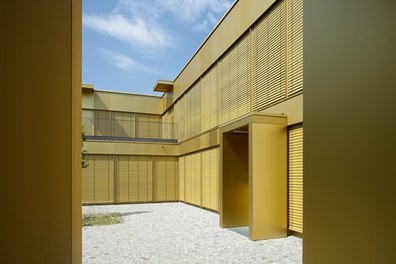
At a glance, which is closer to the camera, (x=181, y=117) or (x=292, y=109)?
(x=292, y=109)

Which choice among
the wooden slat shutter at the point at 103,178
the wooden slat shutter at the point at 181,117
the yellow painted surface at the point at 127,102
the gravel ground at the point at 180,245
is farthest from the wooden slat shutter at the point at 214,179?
the yellow painted surface at the point at 127,102

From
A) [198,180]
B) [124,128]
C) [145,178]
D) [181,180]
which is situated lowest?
[181,180]

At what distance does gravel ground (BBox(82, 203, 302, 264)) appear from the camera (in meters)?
6.50

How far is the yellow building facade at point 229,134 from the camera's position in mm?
8250

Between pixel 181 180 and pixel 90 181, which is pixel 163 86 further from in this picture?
pixel 90 181

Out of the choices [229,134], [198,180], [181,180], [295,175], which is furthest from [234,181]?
[181,180]

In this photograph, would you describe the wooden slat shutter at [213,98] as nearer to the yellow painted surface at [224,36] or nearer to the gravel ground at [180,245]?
the yellow painted surface at [224,36]

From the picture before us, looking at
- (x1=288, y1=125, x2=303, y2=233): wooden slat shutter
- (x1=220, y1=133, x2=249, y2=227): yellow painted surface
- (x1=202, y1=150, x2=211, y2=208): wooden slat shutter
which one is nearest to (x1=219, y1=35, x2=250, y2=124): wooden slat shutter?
(x1=220, y1=133, x2=249, y2=227): yellow painted surface
